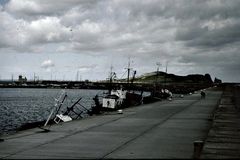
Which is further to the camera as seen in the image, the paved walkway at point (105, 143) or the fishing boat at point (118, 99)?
the fishing boat at point (118, 99)

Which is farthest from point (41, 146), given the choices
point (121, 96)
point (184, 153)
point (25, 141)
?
point (121, 96)

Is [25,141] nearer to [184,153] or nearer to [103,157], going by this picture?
[103,157]

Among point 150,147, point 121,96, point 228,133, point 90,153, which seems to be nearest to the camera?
point 90,153

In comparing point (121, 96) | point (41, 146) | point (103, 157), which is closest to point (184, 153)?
point (103, 157)

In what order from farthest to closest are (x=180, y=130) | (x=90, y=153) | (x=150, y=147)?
(x=180, y=130)
(x=150, y=147)
(x=90, y=153)

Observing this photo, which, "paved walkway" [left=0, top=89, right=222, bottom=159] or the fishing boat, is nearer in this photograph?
"paved walkway" [left=0, top=89, right=222, bottom=159]

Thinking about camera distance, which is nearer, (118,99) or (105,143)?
(105,143)

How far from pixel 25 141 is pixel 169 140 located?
299 inches

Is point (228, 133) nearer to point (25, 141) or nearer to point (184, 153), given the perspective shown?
point (184, 153)

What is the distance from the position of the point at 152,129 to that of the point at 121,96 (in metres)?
47.7

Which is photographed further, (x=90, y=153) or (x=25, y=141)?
(x=25, y=141)

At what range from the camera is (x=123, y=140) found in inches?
811

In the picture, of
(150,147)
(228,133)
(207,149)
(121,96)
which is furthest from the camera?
(121,96)

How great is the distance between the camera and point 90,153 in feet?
53.5
